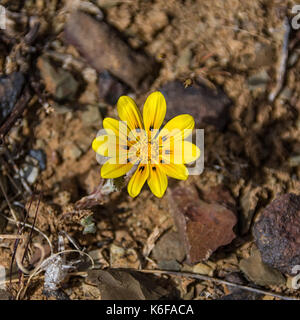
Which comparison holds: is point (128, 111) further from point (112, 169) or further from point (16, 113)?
point (16, 113)

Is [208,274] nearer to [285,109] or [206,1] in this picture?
[285,109]

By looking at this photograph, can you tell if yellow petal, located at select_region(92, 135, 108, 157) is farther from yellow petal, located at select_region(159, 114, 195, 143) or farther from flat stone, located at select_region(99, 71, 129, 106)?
flat stone, located at select_region(99, 71, 129, 106)

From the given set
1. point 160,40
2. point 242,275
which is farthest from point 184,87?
point 242,275

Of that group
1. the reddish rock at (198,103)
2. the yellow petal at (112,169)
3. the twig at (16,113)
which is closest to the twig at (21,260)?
the twig at (16,113)

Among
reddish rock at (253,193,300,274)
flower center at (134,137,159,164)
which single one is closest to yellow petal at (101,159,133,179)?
flower center at (134,137,159,164)

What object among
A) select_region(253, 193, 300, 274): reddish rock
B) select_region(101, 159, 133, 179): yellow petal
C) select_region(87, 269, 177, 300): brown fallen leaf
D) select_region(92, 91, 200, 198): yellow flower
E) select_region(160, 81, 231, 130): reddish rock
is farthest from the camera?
select_region(160, 81, 231, 130): reddish rock

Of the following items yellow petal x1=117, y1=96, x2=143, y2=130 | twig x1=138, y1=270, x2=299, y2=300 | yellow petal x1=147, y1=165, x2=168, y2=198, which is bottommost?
twig x1=138, y1=270, x2=299, y2=300
